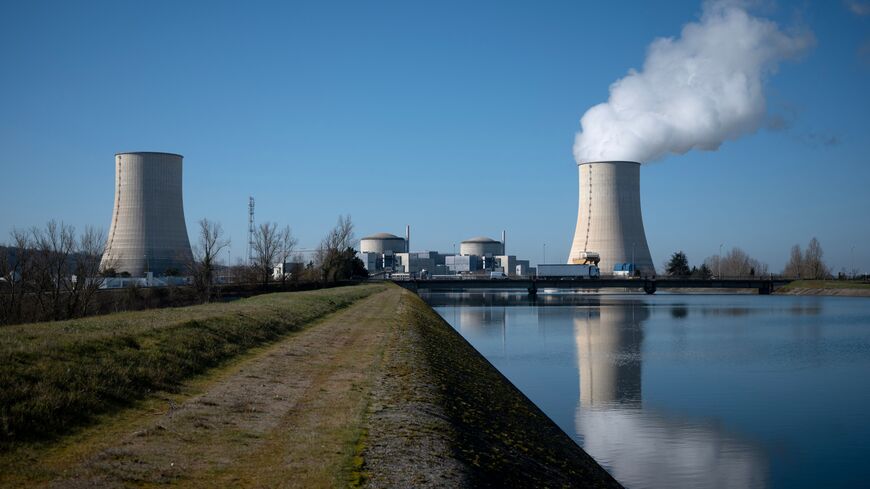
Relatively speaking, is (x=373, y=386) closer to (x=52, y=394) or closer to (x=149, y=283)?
(x=52, y=394)

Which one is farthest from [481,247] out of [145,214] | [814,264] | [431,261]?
[145,214]

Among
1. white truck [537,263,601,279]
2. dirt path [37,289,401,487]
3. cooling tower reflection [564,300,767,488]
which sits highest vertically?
white truck [537,263,601,279]

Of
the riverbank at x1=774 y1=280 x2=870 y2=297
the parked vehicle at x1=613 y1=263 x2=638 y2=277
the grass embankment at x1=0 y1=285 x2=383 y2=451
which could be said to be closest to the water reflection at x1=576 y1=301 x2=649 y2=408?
the grass embankment at x1=0 y1=285 x2=383 y2=451

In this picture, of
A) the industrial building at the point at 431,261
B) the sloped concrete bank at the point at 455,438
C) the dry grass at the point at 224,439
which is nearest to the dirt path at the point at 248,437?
the dry grass at the point at 224,439

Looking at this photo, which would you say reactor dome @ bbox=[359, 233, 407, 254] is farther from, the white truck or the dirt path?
the dirt path

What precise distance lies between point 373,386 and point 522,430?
1903mm

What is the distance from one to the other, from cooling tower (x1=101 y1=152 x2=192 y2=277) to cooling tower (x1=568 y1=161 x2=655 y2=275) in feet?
97.8

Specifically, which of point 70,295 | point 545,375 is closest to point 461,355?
point 545,375

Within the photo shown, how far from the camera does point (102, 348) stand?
9180 millimetres

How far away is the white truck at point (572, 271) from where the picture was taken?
71500mm

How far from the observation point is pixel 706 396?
50.7 feet

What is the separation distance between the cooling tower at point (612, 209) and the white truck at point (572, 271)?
10.4m

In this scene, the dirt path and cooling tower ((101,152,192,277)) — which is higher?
cooling tower ((101,152,192,277))

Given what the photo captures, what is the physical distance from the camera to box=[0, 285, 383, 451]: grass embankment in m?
6.44
